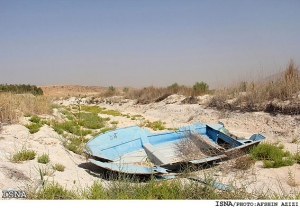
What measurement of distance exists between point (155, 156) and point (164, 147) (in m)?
1.20

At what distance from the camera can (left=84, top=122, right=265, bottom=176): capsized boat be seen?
5.41 meters

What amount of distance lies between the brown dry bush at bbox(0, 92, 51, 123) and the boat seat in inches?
171

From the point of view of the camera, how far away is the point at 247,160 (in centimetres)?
545

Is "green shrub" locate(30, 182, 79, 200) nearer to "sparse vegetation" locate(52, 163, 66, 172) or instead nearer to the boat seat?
"sparse vegetation" locate(52, 163, 66, 172)

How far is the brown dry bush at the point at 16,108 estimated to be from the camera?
816 centimetres

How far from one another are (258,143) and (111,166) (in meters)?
3.48

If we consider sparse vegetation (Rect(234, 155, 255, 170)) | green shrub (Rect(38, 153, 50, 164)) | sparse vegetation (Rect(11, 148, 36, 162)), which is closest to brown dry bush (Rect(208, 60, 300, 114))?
sparse vegetation (Rect(234, 155, 255, 170))

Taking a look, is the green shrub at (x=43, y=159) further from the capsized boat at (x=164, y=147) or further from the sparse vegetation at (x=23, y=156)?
the capsized boat at (x=164, y=147)

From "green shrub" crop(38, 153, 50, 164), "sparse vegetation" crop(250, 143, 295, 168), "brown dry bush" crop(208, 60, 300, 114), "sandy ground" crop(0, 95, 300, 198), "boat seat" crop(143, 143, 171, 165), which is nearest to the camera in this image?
"sandy ground" crop(0, 95, 300, 198)

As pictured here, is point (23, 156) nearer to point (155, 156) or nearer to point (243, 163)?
point (155, 156)

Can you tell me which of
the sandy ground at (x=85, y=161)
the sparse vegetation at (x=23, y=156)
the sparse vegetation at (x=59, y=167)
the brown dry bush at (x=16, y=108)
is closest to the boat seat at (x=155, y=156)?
the sandy ground at (x=85, y=161)

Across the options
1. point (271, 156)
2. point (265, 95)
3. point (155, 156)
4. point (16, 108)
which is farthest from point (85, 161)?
point (265, 95)

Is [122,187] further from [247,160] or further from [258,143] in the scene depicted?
[258,143]

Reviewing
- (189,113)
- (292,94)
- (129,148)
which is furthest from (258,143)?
(189,113)
